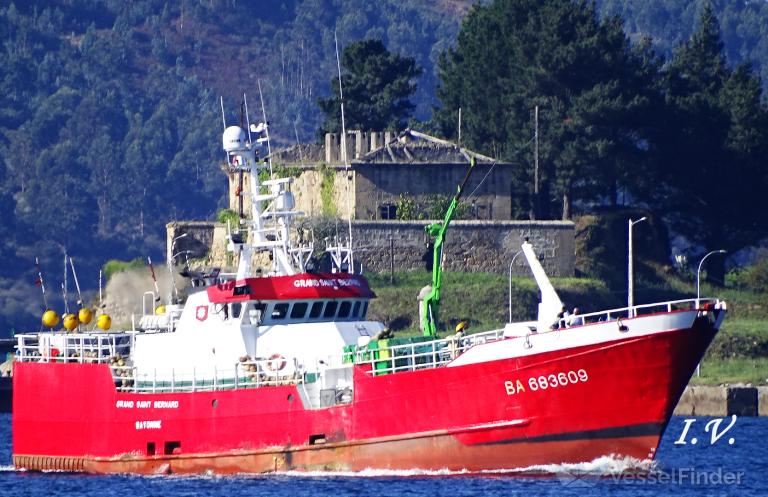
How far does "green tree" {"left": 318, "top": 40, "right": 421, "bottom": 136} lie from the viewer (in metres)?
103

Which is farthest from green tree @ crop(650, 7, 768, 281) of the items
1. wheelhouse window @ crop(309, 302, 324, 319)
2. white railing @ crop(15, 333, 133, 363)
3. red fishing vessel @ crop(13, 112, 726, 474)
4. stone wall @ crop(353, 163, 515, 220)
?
wheelhouse window @ crop(309, 302, 324, 319)

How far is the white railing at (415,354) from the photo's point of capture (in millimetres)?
47656

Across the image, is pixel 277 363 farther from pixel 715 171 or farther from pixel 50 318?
pixel 715 171

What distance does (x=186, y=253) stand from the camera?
88.8 m

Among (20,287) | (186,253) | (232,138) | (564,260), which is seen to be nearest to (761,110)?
(564,260)

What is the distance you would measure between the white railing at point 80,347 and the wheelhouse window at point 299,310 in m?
5.05

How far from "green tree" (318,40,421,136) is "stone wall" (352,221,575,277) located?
15.0 metres

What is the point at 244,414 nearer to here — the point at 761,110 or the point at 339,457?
the point at 339,457

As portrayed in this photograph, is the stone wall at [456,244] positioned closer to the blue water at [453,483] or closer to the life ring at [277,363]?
the blue water at [453,483]

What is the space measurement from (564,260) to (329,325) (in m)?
39.9

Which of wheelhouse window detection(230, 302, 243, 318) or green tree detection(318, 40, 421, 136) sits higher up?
green tree detection(318, 40, 421, 136)

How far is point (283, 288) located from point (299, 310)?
0.71 m

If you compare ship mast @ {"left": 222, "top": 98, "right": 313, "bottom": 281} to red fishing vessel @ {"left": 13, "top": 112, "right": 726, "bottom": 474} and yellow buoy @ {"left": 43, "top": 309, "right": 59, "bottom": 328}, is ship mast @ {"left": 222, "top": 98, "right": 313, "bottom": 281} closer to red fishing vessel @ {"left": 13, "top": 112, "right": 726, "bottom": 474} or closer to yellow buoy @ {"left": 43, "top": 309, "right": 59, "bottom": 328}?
red fishing vessel @ {"left": 13, "top": 112, "right": 726, "bottom": 474}

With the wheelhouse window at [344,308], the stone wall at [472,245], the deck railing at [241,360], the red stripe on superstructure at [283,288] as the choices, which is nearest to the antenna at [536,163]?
the stone wall at [472,245]
